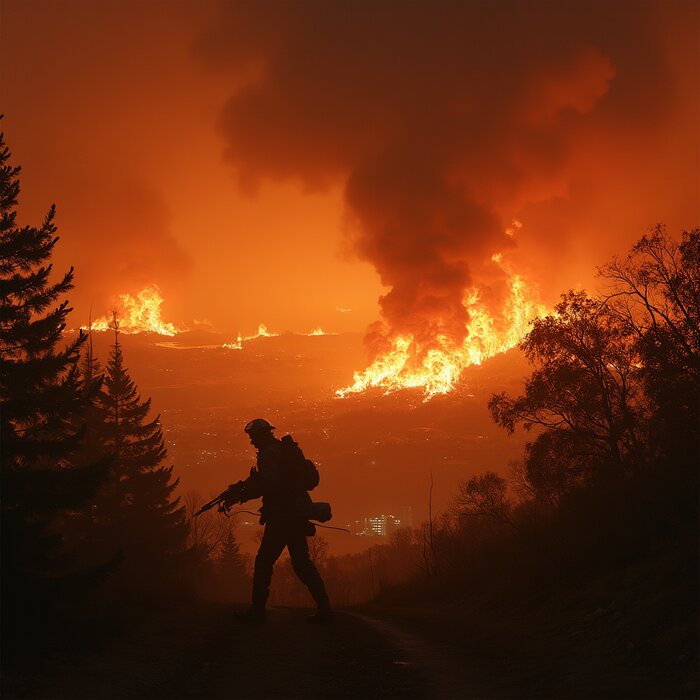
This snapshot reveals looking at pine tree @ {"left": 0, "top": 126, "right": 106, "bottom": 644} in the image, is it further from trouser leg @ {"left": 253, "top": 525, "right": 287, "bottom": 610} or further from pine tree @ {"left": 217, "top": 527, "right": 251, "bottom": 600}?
pine tree @ {"left": 217, "top": 527, "right": 251, "bottom": 600}

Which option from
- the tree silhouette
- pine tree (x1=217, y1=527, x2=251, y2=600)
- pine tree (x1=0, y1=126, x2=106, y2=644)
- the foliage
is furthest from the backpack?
pine tree (x1=217, y1=527, x2=251, y2=600)

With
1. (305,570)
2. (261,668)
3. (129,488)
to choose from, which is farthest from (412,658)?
(129,488)

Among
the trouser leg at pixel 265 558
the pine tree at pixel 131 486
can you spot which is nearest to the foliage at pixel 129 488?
the pine tree at pixel 131 486

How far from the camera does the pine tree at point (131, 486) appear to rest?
32.6 m

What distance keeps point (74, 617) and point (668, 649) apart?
7935 mm

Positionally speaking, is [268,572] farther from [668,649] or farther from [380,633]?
[668,649]

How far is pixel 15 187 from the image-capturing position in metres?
13.6

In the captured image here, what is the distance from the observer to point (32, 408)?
12.5 metres

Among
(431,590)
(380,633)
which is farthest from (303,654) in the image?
(431,590)

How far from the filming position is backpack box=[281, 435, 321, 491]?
35.5 feet

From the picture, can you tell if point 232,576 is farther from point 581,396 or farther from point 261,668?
point 261,668

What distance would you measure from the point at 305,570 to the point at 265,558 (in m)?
0.67

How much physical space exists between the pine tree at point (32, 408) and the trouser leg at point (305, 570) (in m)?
3.91

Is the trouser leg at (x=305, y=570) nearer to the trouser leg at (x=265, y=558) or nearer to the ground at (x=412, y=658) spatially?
the trouser leg at (x=265, y=558)
